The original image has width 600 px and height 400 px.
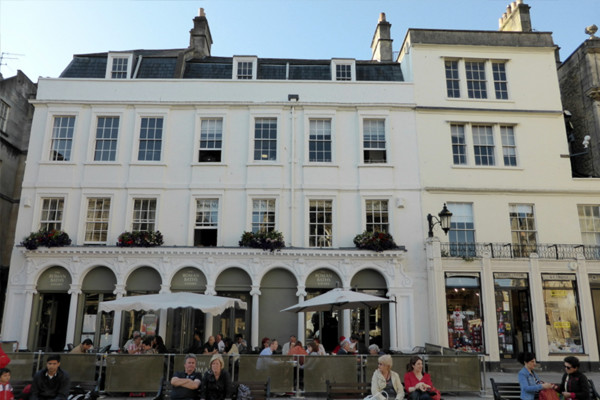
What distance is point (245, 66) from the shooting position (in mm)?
21172

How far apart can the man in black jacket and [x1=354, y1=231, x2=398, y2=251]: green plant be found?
11.5 m

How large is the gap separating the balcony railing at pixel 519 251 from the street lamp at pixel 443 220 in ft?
2.91

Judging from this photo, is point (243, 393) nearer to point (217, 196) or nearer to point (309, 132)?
point (217, 196)

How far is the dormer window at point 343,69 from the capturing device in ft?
68.5

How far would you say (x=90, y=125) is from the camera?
63.7 ft

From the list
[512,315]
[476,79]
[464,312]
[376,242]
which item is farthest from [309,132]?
[512,315]

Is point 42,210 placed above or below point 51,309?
above

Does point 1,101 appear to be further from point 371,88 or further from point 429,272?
point 429,272

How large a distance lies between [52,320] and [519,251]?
727 inches

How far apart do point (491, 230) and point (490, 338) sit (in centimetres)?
420

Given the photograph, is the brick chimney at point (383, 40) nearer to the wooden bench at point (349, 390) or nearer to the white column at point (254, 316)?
the white column at point (254, 316)

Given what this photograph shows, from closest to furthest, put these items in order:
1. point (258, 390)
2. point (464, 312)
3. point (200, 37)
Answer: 1. point (258, 390)
2. point (464, 312)
3. point (200, 37)

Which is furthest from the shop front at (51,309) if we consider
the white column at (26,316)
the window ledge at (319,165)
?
the window ledge at (319,165)

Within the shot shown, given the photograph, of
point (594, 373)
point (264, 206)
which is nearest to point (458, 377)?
point (594, 373)
